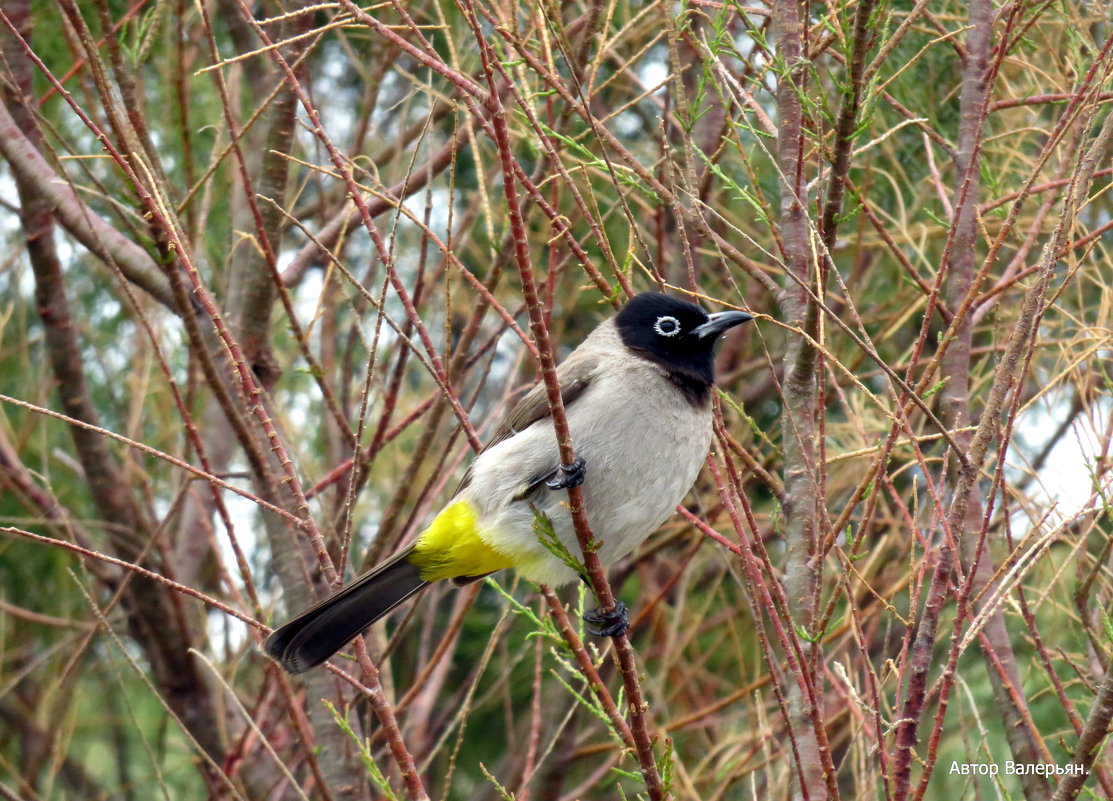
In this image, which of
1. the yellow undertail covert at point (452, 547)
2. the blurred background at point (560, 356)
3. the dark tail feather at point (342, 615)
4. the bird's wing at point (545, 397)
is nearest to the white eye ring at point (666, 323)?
the bird's wing at point (545, 397)

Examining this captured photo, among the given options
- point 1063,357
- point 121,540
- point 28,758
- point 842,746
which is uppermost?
point 121,540

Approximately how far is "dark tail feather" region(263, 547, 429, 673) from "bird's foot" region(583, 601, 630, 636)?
0.53 m

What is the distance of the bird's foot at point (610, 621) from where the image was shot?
8.92 feet

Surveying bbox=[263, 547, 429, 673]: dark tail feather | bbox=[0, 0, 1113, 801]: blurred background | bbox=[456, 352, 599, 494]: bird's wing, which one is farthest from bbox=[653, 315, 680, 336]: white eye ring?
bbox=[263, 547, 429, 673]: dark tail feather

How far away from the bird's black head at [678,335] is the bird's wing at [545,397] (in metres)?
0.16

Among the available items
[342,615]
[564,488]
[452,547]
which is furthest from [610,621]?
[342,615]

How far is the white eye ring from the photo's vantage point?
146 inches

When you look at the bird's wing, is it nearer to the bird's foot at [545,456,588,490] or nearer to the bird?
the bird

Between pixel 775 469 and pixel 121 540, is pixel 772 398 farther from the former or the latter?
pixel 121 540

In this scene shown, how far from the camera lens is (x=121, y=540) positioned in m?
4.67

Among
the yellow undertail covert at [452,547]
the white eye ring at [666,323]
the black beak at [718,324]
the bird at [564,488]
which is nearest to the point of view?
the bird at [564,488]

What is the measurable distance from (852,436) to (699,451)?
1.73 metres

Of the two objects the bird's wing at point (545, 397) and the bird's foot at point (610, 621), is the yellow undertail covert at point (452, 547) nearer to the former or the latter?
the bird's wing at point (545, 397)

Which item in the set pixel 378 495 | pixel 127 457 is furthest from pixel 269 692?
pixel 378 495
